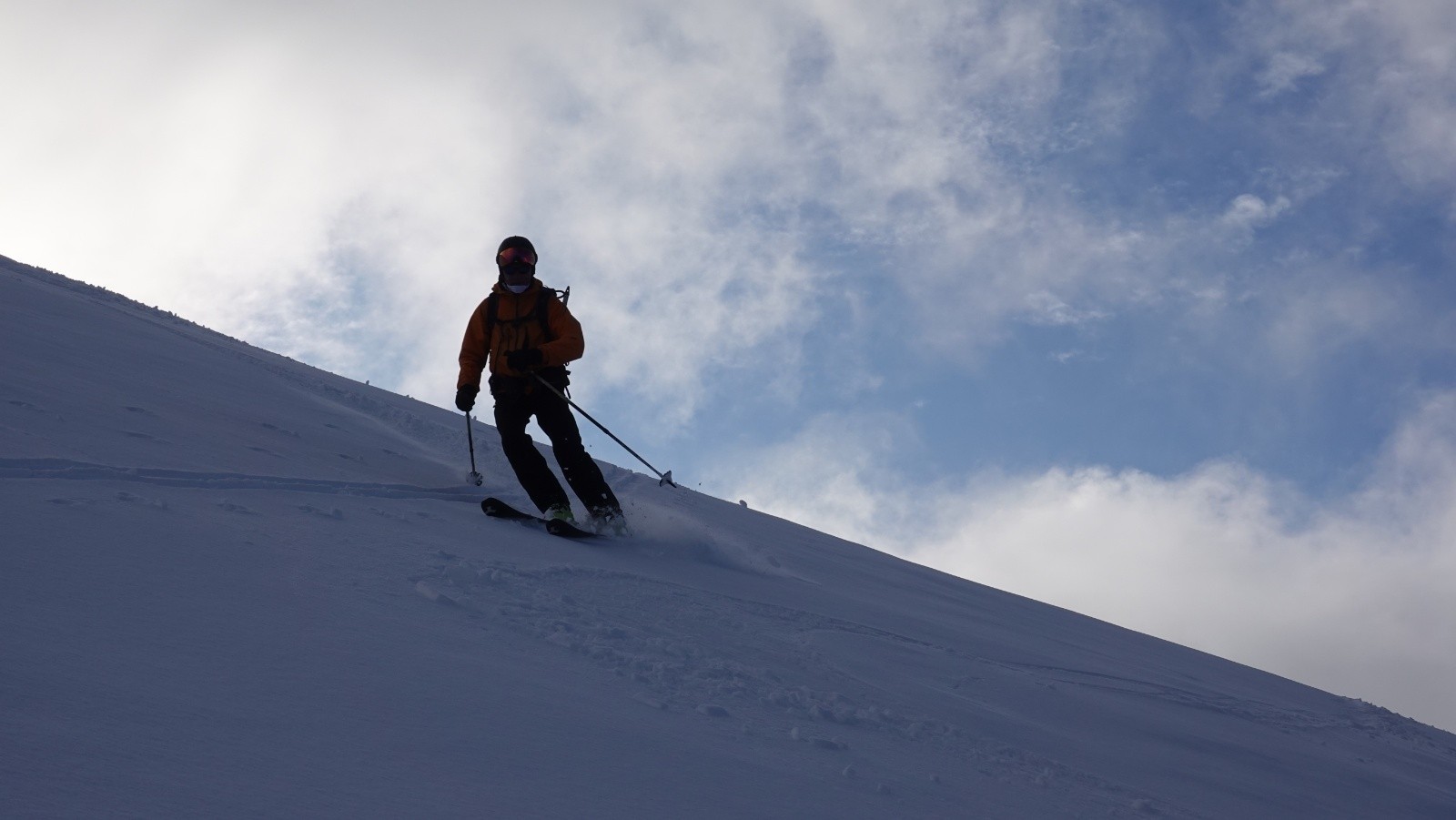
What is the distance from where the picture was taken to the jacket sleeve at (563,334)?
5855 millimetres

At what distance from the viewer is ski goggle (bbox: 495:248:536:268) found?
5.84m

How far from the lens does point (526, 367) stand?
575 centimetres

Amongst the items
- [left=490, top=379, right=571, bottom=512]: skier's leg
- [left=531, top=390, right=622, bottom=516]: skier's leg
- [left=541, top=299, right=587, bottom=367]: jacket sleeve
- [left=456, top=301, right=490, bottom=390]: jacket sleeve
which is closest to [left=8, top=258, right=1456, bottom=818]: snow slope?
[left=531, top=390, right=622, bottom=516]: skier's leg

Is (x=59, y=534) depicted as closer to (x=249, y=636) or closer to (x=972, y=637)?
(x=249, y=636)

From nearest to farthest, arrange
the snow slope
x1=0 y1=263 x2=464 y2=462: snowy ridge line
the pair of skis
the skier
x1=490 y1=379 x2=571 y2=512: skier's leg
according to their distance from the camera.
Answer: the snow slope
the pair of skis
x1=490 y1=379 x2=571 y2=512: skier's leg
the skier
x1=0 y1=263 x2=464 y2=462: snowy ridge line

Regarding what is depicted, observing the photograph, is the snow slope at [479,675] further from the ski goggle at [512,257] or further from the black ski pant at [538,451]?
the ski goggle at [512,257]

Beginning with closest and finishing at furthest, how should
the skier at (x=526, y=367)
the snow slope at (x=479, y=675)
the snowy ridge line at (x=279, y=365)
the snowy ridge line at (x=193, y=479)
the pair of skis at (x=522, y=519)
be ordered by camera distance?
the snow slope at (x=479, y=675) → the snowy ridge line at (x=193, y=479) → the pair of skis at (x=522, y=519) → the skier at (x=526, y=367) → the snowy ridge line at (x=279, y=365)

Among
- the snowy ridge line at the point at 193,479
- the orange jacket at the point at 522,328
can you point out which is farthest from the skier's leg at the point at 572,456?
the snowy ridge line at the point at 193,479

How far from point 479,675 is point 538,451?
10.6 ft

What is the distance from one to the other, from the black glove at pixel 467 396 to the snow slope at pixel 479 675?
0.48m

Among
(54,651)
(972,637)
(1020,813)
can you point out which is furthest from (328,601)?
(972,637)

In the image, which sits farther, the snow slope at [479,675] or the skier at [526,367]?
the skier at [526,367]

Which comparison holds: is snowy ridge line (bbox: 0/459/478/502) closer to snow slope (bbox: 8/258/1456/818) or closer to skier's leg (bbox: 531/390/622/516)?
snow slope (bbox: 8/258/1456/818)

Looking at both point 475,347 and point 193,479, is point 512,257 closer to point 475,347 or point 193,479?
point 475,347
